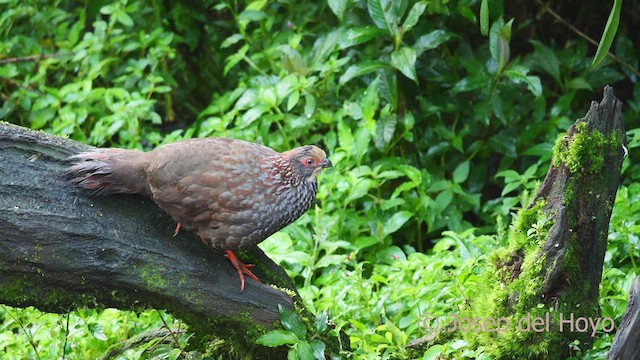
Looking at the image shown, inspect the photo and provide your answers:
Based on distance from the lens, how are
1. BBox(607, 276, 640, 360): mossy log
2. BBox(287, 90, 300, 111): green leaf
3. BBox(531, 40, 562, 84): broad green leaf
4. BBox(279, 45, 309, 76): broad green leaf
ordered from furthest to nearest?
1. BBox(531, 40, 562, 84): broad green leaf
2. BBox(279, 45, 309, 76): broad green leaf
3. BBox(287, 90, 300, 111): green leaf
4. BBox(607, 276, 640, 360): mossy log

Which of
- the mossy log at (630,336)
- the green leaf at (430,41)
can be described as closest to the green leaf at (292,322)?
the mossy log at (630,336)

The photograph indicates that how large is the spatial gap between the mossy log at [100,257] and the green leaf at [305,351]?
0.72 ft

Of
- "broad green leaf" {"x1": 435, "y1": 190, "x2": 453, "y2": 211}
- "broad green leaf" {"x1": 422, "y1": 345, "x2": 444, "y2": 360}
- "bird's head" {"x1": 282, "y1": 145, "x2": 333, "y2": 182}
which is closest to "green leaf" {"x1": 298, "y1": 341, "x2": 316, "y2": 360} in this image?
"broad green leaf" {"x1": 422, "y1": 345, "x2": 444, "y2": 360}

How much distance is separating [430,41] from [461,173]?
966mm

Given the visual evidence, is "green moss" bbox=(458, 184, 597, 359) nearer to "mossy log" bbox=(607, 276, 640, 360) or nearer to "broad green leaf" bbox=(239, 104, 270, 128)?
"mossy log" bbox=(607, 276, 640, 360)

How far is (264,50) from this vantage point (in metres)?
6.65

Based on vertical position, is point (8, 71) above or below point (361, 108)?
below

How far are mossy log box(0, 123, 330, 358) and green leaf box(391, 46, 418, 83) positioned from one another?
222 cm

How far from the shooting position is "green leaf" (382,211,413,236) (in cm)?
530

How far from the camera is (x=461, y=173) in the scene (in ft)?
19.0

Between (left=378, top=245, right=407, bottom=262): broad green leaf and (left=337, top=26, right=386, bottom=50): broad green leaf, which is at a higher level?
(left=337, top=26, right=386, bottom=50): broad green leaf

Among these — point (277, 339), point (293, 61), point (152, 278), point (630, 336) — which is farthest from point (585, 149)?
point (293, 61)

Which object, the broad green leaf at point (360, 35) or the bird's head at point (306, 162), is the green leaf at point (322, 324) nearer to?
the bird's head at point (306, 162)

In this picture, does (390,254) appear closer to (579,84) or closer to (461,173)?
(461,173)
